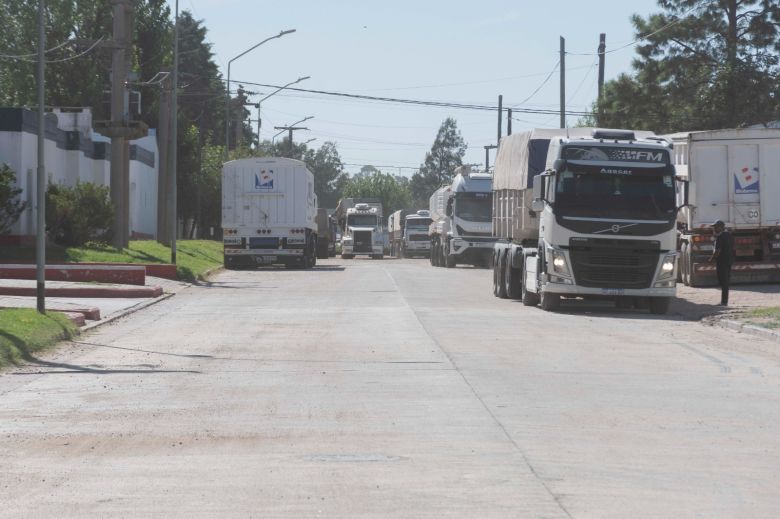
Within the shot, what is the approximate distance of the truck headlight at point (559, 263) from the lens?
27.0 m

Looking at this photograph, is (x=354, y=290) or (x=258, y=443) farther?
(x=354, y=290)

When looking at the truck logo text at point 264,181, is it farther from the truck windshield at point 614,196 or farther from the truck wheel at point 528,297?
the truck windshield at point 614,196

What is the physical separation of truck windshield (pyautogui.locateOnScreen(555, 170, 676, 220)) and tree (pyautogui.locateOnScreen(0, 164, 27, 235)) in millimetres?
17817

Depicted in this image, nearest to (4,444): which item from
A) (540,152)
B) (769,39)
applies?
(540,152)

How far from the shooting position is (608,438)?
11.1 meters

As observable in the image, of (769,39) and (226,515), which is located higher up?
(769,39)

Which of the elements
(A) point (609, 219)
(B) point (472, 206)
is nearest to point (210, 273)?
(B) point (472, 206)

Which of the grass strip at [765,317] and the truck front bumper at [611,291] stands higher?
the truck front bumper at [611,291]

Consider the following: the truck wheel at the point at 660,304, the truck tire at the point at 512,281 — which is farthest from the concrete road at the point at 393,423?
the truck tire at the point at 512,281

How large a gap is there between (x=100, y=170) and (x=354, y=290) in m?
24.8

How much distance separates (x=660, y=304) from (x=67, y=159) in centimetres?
3071

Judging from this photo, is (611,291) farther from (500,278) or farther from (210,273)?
(210,273)

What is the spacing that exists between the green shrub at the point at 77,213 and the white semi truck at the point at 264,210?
7.45 metres

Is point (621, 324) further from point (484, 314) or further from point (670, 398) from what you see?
point (670, 398)
